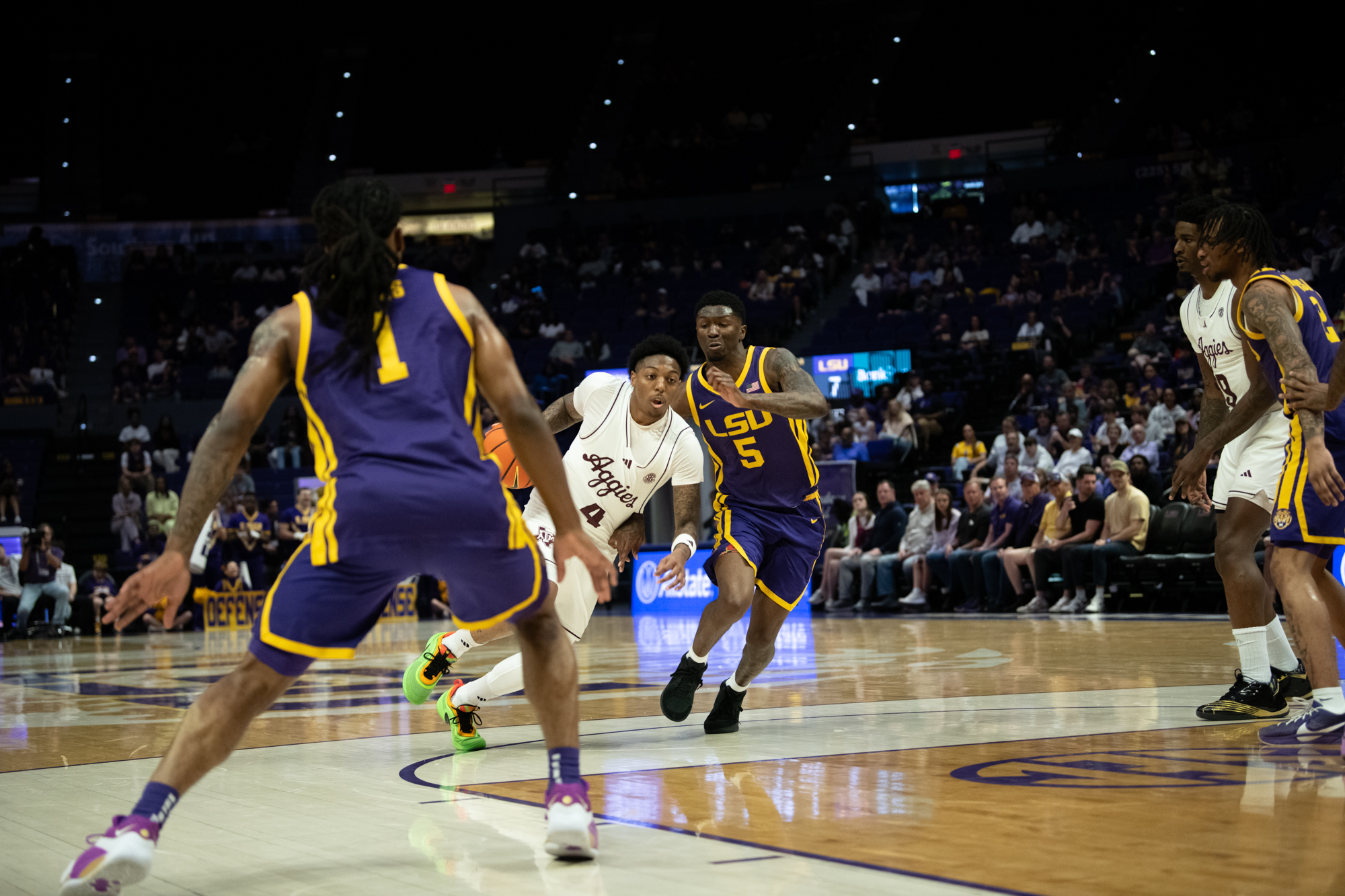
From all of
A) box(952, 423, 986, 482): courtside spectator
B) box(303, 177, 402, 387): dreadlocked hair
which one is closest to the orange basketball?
box(303, 177, 402, 387): dreadlocked hair

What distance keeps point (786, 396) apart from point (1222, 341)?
1860mm

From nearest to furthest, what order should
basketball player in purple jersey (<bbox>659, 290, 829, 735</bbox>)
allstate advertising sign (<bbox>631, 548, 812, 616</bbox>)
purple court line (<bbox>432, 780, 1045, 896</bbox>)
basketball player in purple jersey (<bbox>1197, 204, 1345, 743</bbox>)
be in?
purple court line (<bbox>432, 780, 1045, 896</bbox>) → basketball player in purple jersey (<bbox>1197, 204, 1345, 743</bbox>) → basketball player in purple jersey (<bbox>659, 290, 829, 735</bbox>) → allstate advertising sign (<bbox>631, 548, 812, 616</bbox>)

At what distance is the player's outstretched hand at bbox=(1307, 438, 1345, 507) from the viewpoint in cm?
426

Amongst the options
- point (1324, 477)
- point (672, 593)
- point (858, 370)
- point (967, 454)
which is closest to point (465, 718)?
point (1324, 477)

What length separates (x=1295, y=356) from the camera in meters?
4.61

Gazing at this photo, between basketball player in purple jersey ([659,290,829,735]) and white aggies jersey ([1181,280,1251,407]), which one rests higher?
white aggies jersey ([1181,280,1251,407])

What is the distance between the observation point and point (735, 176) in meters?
27.7

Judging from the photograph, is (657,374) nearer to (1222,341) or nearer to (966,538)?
(1222,341)

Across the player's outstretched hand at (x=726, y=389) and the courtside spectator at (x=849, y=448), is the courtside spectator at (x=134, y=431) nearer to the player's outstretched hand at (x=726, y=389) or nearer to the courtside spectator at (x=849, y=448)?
the courtside spectator at (x=849, y=448)

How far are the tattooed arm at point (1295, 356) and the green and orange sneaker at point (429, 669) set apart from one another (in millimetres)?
3225

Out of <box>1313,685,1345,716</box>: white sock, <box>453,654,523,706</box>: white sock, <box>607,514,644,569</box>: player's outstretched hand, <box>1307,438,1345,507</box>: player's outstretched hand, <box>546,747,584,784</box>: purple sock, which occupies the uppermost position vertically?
<box>1307,438,1345,507</box>: player's outstretched hand

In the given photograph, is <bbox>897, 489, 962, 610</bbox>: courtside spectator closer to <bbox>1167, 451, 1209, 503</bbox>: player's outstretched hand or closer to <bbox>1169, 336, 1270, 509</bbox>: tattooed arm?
<bbox>1169, 336, 1270, 509</bbox>: tattooed arm

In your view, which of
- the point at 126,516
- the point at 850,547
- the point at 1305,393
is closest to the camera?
the point at 1305,393

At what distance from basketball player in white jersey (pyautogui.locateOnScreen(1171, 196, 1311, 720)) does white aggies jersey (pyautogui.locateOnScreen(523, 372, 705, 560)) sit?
2009 mm
